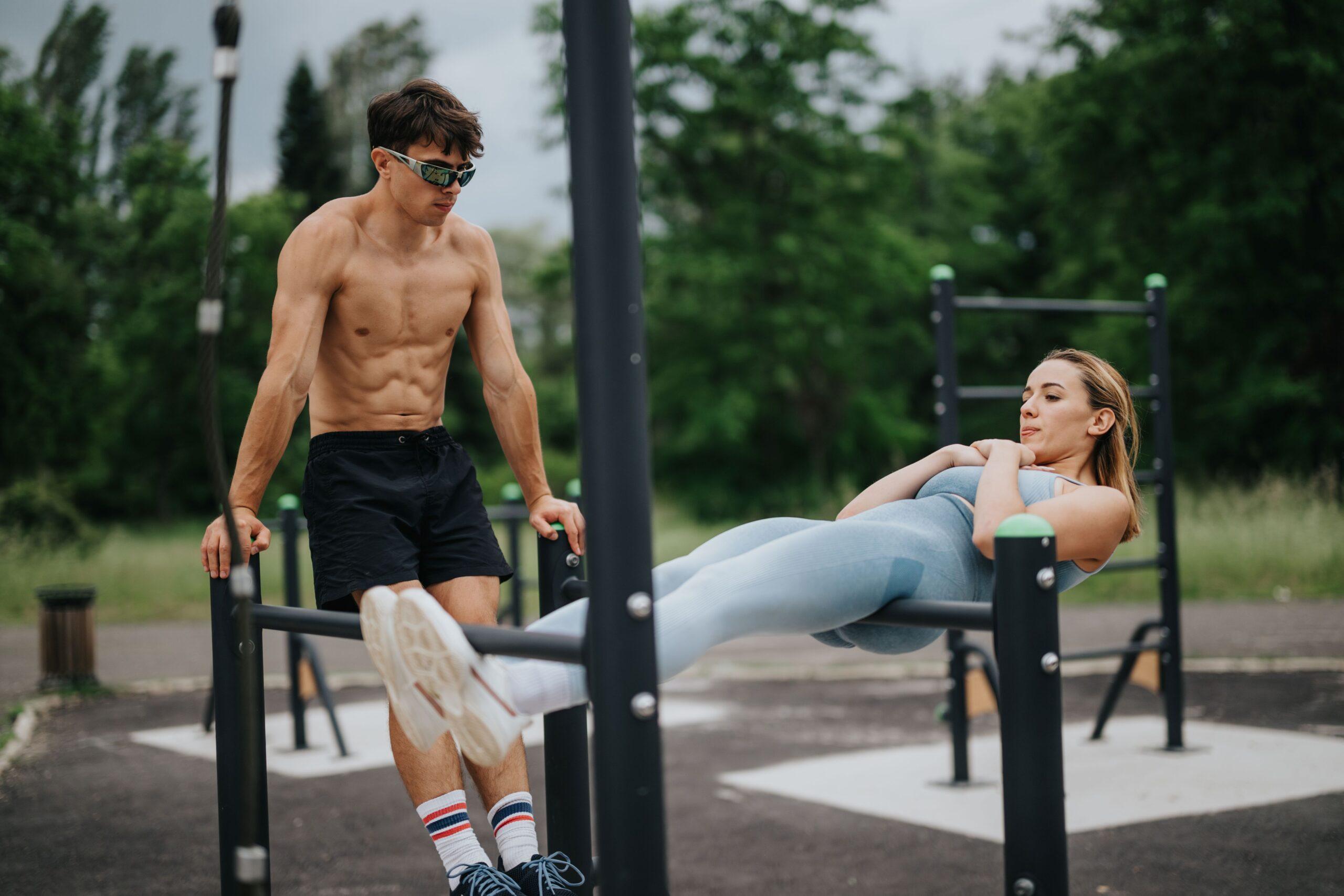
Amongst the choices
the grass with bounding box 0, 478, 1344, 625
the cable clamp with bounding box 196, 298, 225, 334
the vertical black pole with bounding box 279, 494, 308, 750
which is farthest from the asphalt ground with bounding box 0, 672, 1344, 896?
the grass with bounding box 0, 478, 1344, 625

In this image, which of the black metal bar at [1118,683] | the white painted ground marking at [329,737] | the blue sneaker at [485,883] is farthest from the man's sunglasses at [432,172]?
the black metal bar at [1118,683]

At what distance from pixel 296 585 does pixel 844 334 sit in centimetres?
1819

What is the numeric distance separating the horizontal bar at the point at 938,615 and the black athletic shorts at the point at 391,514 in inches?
37.1

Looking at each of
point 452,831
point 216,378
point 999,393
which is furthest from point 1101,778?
point 216,378

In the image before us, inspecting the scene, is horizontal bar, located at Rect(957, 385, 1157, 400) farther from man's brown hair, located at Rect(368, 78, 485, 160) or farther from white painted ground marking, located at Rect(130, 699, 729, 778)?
man's brown hair, located at Rect(368, 78, 485, 160)

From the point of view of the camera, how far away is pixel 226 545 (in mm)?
2209

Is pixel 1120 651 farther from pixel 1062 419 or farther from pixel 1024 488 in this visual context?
pixel 1024 488

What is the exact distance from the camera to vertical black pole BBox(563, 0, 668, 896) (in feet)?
Answer: 4.59

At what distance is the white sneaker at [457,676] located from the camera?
1.61m

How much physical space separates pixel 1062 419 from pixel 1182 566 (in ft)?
29.2

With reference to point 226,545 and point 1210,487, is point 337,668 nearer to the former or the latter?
point 226,545

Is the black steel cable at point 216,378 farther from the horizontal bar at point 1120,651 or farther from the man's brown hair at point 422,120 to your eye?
the horizontal bar at point 1120,651

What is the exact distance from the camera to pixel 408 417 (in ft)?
8.38

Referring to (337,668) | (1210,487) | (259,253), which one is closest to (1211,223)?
(1210,487)
